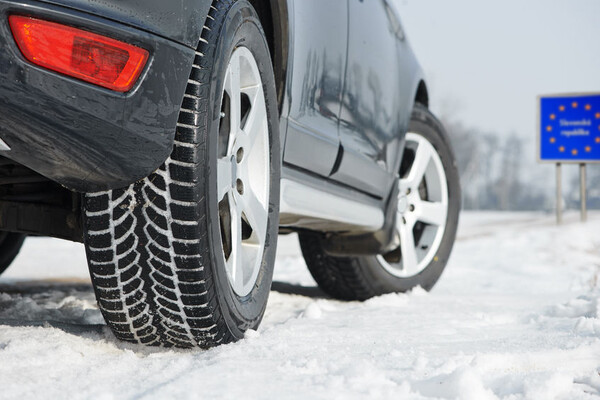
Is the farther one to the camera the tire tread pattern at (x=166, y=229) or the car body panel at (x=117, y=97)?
the tire tread pattern at (x=166, y=229)

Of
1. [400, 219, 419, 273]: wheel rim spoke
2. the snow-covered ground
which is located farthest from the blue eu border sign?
the snow-covered ground

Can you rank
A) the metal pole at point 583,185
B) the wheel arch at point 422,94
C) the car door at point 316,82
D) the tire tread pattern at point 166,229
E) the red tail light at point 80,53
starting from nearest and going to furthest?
the red tail light at point 80,53
the tire tread pattern at point 166,229
the car door at point 316,82
the wheel arch at point 422,94
the metal pole at point 583,185

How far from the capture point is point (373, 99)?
2.95m

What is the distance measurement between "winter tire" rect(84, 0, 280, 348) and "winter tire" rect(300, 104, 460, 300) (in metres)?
1.63

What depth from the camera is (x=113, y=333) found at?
183cm

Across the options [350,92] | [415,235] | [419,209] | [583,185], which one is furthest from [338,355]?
[583,185]

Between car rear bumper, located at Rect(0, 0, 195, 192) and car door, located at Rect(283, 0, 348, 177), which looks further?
car door, located at Rect(283, 0, 348, 177)

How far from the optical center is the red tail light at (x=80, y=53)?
1.31 metres

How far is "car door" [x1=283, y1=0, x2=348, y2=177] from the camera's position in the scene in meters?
2.24

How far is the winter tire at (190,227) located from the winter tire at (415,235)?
1.63 metres

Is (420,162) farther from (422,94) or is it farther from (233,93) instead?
(233,93)

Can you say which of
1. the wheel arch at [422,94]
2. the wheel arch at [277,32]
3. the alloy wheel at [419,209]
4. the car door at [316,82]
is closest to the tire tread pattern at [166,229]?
the wheel arch at [277,32]

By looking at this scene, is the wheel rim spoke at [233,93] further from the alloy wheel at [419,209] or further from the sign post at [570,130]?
the sign post at [570,130]

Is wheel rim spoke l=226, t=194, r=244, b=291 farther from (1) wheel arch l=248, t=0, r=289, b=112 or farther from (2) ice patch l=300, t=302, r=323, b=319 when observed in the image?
(2) ice patch l=300, t=302, r=323, b=319
